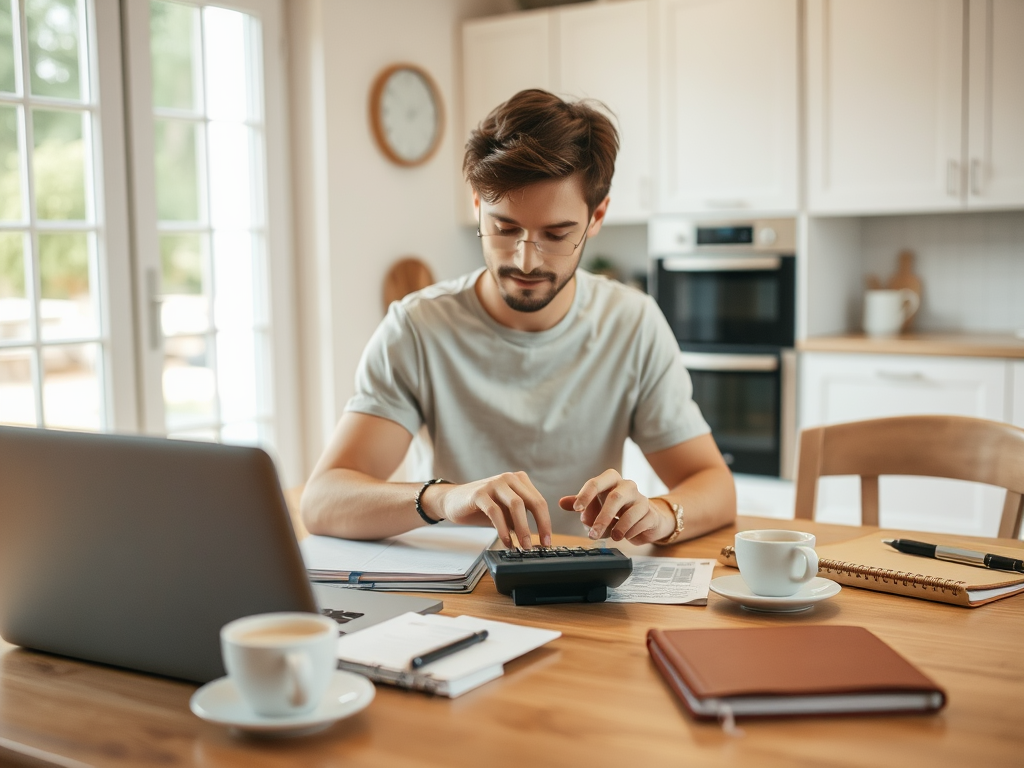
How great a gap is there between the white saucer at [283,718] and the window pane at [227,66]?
2.78 meters

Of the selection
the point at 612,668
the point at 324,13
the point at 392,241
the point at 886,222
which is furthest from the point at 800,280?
the point at 612,668

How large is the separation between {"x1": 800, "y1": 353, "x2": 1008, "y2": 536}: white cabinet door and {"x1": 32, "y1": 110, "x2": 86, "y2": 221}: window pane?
234 cm

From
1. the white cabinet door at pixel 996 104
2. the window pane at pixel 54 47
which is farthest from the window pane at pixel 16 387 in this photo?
the white cabinet door at pixel 996 104

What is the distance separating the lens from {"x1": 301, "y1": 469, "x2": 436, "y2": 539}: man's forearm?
1404 millimetres

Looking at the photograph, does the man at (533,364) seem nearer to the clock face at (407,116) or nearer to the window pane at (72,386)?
the window pane at (72,386)

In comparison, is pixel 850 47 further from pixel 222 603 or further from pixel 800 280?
pixel 222 603

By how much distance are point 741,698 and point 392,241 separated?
3.18 metres

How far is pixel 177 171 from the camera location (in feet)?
10.3

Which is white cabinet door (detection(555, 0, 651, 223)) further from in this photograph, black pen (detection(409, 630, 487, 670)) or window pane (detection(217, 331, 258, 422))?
black pen (detection(409, 630, 487, 670))

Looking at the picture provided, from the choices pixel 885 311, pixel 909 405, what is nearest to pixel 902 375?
pixel 909 405

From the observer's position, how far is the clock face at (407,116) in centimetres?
373

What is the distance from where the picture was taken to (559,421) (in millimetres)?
1797

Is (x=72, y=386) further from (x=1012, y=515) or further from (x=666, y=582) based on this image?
(x=1012, y=515)

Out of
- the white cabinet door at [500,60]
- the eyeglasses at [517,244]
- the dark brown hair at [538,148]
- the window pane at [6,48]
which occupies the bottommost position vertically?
the eyeglasses at [517,244]
